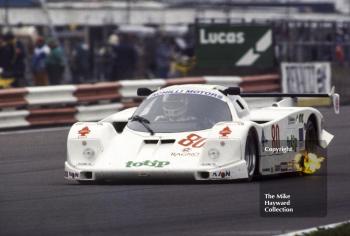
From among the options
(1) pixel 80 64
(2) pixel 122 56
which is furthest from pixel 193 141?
(1) pixel 80 64

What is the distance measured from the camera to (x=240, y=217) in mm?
9766

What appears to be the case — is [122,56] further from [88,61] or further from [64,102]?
[64,102]

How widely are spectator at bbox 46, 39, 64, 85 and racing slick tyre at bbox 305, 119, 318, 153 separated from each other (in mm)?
13648

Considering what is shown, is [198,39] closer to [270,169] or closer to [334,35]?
[334,35]

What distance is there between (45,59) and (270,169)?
15.3 m

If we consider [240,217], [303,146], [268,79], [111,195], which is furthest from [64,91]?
[240,217]

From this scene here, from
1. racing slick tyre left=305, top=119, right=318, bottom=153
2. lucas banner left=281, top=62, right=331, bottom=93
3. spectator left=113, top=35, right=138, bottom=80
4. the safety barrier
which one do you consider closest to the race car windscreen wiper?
racing slick tyre left=305, top=119, right=318, bottom=153

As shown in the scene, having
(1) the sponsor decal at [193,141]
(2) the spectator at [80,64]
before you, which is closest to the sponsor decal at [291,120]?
(1) the sponsor decal at [193,141]

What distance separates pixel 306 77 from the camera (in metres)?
26.2

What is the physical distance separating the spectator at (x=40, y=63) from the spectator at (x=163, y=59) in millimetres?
4980

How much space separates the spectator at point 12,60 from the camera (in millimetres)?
26547

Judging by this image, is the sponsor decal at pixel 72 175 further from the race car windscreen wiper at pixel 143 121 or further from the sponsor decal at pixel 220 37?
the sponsor decal at pixel 220 37

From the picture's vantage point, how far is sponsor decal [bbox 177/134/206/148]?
40.5ft

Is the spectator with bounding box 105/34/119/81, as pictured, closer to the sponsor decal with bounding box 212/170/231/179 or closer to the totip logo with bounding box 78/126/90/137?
the totip logo with bounding box 78/126/90/137
